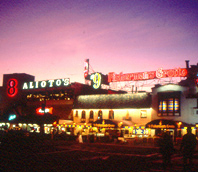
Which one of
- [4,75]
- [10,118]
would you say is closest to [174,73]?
[10,118]

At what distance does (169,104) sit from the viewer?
3025 centimetres

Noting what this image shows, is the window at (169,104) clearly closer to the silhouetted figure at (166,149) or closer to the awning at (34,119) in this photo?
the awning at (34,119)

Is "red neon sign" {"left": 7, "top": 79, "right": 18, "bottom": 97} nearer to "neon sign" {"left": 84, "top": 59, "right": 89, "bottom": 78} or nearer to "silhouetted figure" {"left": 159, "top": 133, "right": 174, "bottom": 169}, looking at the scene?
"neon sign" {"left": 84, "top": 59, "right": 89, "bottom": 78}

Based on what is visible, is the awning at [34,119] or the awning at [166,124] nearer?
the awning at [166,124]

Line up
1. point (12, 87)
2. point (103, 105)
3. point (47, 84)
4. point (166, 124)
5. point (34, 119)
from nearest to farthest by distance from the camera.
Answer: point (166, 124) → point (103, 105) → point (34, 119) → point (47, 84) → point (12, 87)

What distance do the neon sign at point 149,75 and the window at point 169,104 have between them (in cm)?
285

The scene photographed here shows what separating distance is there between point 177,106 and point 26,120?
21.7 meters

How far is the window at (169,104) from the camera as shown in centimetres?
2972

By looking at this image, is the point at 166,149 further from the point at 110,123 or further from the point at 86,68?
the point at 86,68

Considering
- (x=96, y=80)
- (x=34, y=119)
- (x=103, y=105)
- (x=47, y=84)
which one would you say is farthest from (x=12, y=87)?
(x=103, y=105)

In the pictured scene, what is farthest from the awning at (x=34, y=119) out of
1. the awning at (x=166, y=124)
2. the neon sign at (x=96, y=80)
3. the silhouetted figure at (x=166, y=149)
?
Result: the silhouetted figure at (x=166, y=149)

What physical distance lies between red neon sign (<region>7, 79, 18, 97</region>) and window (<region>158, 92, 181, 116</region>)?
26.7m

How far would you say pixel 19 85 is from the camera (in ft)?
151

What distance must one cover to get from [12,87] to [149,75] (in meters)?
25.4
